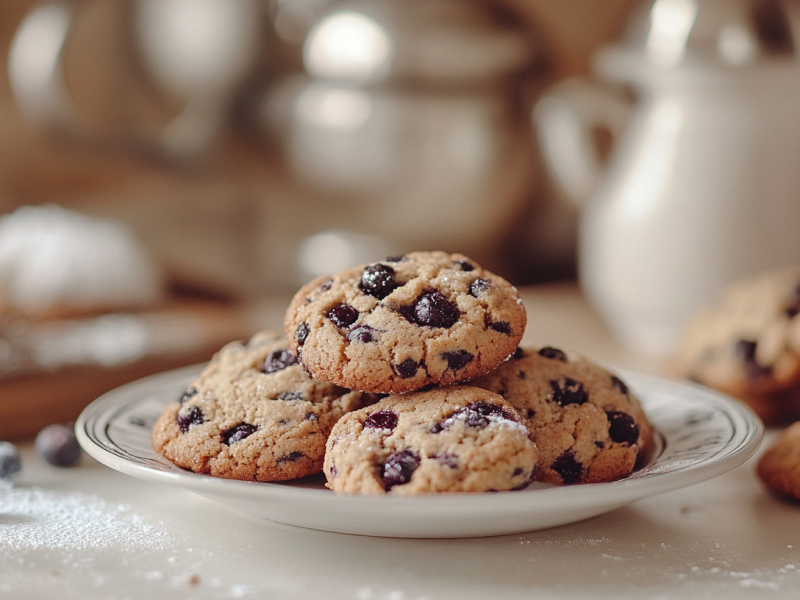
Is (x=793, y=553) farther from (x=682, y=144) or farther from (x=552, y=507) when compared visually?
(x=682, y=144)

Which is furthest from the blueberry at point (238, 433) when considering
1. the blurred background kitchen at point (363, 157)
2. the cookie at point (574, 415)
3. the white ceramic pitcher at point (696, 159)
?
the white ceramic pitcher at point (696, 159)

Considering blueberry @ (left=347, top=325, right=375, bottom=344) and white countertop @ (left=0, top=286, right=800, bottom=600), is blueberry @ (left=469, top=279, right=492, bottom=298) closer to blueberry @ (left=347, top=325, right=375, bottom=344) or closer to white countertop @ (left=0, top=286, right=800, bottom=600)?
blueberry @ (left=347, top=325, right=375, bottom=344)

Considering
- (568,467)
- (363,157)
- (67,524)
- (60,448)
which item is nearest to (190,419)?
(67,524)

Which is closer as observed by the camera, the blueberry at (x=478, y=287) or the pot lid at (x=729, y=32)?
the blueberry at (x=478, y=287)

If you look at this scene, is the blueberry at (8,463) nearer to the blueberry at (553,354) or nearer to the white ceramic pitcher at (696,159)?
the blueberry at (553,354)

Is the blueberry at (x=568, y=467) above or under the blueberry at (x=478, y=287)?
under

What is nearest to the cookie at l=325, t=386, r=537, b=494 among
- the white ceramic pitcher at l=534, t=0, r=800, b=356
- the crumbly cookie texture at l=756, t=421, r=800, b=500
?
the crumbly cookie texture at l=756, t=421, r=800, b=500

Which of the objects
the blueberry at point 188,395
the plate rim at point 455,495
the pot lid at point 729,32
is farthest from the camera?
the pot lid at point 729,32
